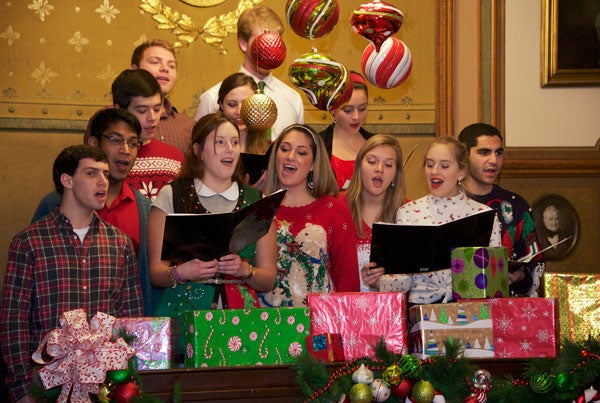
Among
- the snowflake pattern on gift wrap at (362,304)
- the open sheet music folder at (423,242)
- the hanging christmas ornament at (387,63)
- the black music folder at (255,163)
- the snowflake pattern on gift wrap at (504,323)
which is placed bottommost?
the snowflake pattern on gift wrap at (504,323)

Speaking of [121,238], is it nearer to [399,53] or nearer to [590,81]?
[399,53]

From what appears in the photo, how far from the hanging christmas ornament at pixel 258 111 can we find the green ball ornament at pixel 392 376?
1.72 metres

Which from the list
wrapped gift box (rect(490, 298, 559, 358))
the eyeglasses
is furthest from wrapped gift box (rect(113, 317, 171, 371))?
the eyeglasses

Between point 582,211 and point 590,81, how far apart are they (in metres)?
0.77

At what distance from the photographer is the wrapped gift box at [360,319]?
9.10 feet

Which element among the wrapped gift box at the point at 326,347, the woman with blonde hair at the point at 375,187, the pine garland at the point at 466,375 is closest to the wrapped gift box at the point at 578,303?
the pine garland at the point at 466,375

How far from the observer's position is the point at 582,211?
5.85 meters

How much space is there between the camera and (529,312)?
284cm

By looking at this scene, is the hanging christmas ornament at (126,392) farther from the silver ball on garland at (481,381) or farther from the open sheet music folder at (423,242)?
the open sheet music folder at (423,242)

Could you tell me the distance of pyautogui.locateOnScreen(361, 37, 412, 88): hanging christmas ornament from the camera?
407 centimetres

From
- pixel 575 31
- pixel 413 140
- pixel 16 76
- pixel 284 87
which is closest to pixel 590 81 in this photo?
pixel 575 31

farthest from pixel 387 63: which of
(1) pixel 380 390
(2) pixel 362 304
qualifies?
(1) pixel 380 390

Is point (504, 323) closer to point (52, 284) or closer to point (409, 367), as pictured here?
point (409, 367)

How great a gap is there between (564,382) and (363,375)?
0.52m
